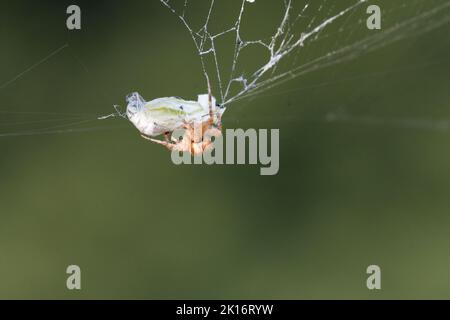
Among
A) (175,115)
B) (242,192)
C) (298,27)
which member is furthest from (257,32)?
(175,115)

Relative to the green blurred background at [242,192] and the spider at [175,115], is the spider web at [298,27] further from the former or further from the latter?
the spider at [175,115]

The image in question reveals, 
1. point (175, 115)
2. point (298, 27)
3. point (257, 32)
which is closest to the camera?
point (175, 115)

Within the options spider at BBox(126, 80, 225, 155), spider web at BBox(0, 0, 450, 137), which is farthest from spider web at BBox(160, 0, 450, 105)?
spider at BBox(126, 80, 225, 155)

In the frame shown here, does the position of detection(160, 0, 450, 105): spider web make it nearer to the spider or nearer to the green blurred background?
the green blurred background

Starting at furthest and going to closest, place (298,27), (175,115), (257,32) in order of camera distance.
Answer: (257,32) < (298,27) < (175,115)

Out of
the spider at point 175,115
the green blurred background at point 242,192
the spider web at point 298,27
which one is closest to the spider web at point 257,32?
the spider web at point 298,27

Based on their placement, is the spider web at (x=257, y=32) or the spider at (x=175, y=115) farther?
the spider web at (x=257, y=32)

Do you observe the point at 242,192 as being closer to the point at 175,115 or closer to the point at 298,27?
the point at 298,27

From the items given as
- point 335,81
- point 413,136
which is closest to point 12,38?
point 335,81

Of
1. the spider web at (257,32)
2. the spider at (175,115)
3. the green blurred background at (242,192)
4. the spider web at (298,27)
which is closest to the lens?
the spider at (175,115)
